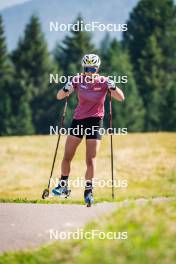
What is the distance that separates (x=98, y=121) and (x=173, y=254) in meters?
4.36

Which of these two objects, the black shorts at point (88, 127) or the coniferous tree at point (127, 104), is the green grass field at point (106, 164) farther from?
the coniferous tree at point (127, 104)

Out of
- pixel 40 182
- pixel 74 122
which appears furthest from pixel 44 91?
pixel 74 122

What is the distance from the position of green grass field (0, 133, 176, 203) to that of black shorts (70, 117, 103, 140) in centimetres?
1475

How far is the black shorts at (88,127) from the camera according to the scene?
10883mm

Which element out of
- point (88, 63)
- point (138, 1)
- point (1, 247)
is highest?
point (138, 1)

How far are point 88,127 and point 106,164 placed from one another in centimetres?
2386

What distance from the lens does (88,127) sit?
35.8 feet

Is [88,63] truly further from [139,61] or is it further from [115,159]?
[139,61]

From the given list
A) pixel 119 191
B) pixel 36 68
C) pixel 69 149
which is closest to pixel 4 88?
pixel 36 68

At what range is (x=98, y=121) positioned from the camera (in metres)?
11.0

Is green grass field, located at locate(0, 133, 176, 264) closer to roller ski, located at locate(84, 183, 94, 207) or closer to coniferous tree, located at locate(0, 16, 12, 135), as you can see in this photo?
roller ski, located at locate(84, 183, 94, 207)

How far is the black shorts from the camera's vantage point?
10.9 meters

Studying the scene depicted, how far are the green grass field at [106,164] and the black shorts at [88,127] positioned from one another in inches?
581

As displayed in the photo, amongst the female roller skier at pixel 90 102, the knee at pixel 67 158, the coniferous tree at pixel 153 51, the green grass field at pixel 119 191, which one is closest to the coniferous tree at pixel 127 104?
the coniferous tree at pixel 153 51
